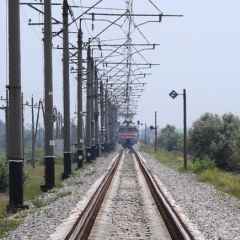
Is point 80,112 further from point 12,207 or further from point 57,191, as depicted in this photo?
point 12,207

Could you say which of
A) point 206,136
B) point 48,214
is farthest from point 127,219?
point 206,136

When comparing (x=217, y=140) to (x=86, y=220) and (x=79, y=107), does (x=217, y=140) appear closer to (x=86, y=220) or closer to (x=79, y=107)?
(x=79, y=107)

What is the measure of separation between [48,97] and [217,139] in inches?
1678

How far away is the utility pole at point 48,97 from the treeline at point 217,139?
119 feet

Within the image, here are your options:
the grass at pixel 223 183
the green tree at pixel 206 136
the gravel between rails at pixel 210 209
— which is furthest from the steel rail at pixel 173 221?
the green tree at pixel 206 136

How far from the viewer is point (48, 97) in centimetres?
2967

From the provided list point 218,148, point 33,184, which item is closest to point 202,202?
point 33,184

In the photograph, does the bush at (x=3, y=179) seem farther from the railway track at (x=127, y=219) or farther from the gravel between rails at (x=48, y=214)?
the railway track at (x=127, y=219)

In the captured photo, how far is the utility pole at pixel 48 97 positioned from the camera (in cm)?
2909

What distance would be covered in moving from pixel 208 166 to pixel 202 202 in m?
22.1

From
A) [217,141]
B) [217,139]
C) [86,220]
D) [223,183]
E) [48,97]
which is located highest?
[48,97]

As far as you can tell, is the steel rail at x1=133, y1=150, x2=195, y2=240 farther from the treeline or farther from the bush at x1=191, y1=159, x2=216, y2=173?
the treeline

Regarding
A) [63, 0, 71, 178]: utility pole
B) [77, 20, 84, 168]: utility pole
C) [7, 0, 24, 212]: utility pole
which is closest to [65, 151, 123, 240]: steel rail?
[7, 0, 24, 212]: utility pole

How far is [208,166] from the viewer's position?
45.5m
